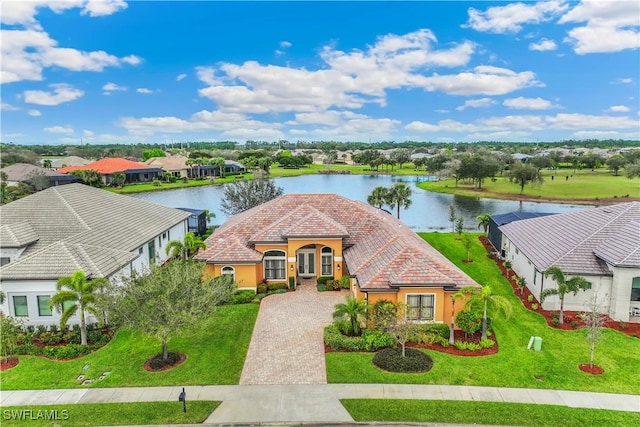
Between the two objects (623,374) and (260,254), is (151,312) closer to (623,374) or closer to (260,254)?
(260,254)

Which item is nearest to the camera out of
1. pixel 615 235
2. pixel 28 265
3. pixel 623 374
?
pixel 623 374

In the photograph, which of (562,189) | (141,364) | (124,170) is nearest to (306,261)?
(141,364)

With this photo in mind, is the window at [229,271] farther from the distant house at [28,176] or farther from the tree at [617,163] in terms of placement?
the tree at [617,163]

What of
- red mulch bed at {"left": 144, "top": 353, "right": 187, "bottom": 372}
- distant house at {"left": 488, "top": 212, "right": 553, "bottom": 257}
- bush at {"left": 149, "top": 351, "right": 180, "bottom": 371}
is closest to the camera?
red mulch bed at {"left": 144, "top": 353, "right": 187, "bottom": 372}

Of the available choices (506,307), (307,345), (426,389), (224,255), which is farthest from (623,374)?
Result: (224,255)

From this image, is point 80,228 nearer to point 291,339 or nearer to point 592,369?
point 291,339

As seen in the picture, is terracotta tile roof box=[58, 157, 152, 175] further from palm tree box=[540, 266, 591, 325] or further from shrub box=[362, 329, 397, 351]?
palm tree box=[540, 266, 591, 325]

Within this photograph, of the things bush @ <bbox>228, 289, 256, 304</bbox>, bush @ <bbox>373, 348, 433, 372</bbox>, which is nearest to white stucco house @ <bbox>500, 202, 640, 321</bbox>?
bush @ <bbox>373, 348, 433, 372</bbox>
